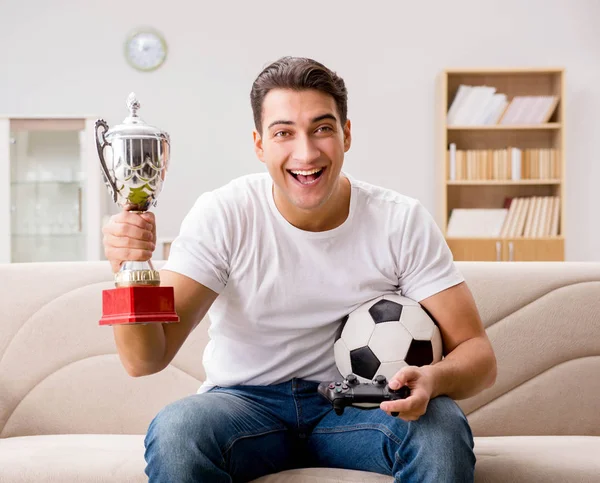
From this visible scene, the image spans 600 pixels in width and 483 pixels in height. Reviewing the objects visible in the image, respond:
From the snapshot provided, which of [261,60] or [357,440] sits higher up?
[261,60]

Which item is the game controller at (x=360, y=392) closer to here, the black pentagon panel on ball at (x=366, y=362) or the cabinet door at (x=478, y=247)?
the black pentagon panel on ball at (x=366, y=362)

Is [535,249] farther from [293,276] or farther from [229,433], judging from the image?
[229,433]

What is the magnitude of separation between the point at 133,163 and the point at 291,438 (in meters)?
0.63

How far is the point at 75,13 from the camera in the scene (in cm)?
550

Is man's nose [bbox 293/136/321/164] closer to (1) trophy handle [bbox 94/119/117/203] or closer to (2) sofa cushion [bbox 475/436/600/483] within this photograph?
(1) trophy handle [bbox 94/119/117/203]

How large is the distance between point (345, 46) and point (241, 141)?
37.9 inches

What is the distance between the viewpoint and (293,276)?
1.70 metres

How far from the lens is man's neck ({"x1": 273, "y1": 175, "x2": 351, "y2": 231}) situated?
1733mm

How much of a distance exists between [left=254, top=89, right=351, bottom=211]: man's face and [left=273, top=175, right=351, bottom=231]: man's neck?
0.15 feet

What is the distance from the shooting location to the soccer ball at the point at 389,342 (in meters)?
1.59

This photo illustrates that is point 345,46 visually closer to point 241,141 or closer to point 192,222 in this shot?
point 241,141

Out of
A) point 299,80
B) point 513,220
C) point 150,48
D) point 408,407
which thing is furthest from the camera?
point 150,48

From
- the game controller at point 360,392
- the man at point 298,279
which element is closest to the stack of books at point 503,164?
the man at point 298,279

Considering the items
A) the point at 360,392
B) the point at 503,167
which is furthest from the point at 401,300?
the point at 503,167
